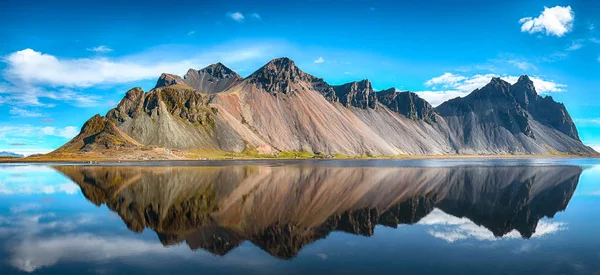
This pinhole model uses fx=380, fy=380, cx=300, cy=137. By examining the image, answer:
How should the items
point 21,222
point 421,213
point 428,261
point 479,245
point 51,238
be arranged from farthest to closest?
1. point 421,213
2. point 21,222
3. point 51,238
4. point 479,245
5. point 428,261

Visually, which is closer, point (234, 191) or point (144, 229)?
point (144, 229)

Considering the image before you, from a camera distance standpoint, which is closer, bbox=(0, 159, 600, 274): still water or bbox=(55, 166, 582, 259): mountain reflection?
bbox=(0, 159, 600, 274): still water

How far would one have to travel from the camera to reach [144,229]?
97.5 ft

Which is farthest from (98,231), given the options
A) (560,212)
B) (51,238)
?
(560,212)

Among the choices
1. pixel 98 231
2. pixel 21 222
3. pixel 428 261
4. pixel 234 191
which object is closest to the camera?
pixel 428 261

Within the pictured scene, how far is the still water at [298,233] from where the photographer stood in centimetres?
2052

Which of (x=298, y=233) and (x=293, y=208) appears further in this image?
(x=293, y=208)

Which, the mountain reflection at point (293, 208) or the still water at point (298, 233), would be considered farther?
the mountain reflection at point (293, 208)

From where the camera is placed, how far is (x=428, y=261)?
2116 centimetres

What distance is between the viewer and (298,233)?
28.2 metres

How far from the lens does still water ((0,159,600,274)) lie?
2052cm

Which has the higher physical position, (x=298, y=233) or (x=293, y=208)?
(x=293, y=208)

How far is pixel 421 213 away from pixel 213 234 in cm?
2039

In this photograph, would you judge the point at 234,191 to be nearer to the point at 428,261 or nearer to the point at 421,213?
the point at 421,213
